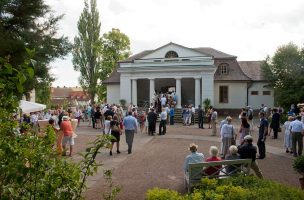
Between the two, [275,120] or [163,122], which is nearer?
[275,120]

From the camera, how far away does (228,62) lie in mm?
38531

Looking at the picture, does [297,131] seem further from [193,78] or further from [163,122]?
[193,78]

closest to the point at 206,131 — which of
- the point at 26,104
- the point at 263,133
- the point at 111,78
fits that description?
the point at 263,133

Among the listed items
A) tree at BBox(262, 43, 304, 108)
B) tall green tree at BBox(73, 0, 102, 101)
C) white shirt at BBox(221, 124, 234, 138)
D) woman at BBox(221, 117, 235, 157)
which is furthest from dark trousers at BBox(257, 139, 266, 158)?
tall green tree at BBox(73, 0, 102, 101)

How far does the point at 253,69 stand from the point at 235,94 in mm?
5063

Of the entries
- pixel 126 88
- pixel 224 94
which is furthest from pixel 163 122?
pixel 224 94

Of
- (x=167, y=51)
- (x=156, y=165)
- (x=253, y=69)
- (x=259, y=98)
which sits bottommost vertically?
(x=156, y=165)

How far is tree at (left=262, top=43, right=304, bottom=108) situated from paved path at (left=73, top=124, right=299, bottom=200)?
12.5m

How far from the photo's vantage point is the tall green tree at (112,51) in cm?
4984

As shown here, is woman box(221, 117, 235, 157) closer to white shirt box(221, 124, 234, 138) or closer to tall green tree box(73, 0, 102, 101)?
white shirt box(221, 124, 234, 138)

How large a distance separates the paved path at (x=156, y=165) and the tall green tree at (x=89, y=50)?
29.1m

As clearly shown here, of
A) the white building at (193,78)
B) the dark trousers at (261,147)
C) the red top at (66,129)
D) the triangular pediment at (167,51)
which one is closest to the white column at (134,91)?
the white building at (193,78)

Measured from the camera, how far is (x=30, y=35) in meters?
15.2

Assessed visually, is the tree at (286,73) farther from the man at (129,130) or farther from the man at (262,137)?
the man at (129,130)
